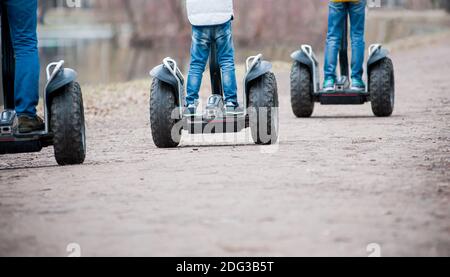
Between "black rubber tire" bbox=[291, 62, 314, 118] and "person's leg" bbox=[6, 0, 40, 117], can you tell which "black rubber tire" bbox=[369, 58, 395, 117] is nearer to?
"black rubber tire" bbox=[291, 62, 314, 118]

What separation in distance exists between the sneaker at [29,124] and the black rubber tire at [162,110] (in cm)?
125

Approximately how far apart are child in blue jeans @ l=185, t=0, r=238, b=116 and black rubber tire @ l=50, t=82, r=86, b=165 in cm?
138

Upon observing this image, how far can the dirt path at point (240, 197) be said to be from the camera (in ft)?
14.4

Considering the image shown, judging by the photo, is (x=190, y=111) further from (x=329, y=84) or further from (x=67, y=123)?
(x=329, y=84)

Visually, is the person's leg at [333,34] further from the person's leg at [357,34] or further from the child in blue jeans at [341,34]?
the person's leg at [357,34]

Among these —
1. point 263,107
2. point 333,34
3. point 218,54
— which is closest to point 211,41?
point 218,54

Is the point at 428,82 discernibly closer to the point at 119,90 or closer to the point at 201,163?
the point at 119,90

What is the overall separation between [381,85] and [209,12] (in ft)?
10.5

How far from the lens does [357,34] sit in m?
11.2

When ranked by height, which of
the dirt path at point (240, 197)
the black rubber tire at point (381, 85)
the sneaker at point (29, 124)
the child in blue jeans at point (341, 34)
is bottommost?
the dirt path at point (240, 197)

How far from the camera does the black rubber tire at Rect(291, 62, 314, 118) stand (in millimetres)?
11312

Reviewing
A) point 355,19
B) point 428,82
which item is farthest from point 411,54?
point 355,19

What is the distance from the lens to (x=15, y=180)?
6.61 metres

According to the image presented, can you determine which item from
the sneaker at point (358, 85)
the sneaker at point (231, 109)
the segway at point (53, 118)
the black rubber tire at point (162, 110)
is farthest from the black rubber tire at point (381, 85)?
the segway at point (53, 118)
